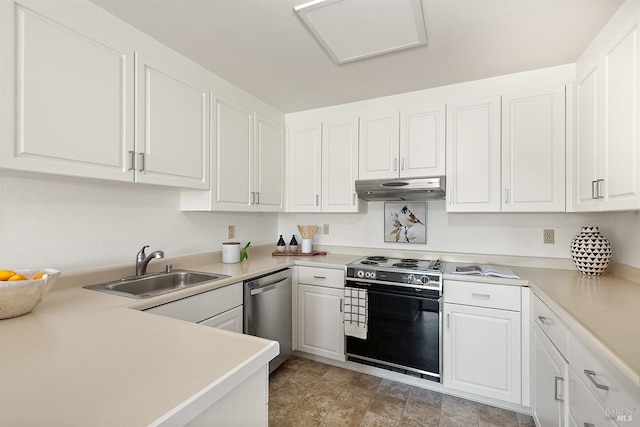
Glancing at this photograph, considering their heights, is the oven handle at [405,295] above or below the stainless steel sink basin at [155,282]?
below

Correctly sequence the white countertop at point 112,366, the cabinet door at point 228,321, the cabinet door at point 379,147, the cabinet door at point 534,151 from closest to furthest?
the white countertop at point 112,366 < the cabinet door at point 228,321 < the cabinet door at point 534,151 < the cabinet door at point 379,147

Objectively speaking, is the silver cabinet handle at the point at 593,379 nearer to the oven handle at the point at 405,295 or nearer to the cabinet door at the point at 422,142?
the oven handle at the point at 405,295

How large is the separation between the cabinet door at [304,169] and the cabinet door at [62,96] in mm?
1588

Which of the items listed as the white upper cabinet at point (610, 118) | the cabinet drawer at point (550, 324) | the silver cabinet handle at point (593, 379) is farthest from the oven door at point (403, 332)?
the white upper cabinet at point (610, 118)

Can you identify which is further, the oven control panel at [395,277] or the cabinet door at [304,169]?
the cabinet door at [304,169]

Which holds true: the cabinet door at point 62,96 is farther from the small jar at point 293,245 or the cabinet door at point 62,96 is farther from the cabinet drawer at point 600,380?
the cabinet drawer at point 600,380

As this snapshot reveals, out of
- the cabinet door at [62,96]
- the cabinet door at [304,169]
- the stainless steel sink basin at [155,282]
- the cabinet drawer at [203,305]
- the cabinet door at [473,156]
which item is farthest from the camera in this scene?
the cabinet door at [304,169]

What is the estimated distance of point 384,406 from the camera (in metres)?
2.05

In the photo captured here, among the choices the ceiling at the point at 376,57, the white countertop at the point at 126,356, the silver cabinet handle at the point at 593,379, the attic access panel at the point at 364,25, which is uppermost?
the ceiling at the point at 376,57

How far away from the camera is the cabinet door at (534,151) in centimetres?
208

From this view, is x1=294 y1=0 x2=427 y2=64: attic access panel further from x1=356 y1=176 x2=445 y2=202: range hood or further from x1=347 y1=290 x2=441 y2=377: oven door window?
x1=347 y1=290 x2=441 y2=377: oven door window

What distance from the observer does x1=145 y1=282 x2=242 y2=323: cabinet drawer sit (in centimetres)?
156
